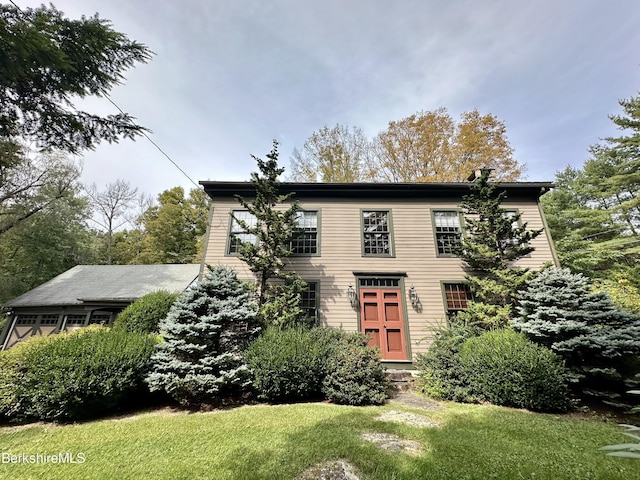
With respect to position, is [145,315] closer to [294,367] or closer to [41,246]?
[294,367]

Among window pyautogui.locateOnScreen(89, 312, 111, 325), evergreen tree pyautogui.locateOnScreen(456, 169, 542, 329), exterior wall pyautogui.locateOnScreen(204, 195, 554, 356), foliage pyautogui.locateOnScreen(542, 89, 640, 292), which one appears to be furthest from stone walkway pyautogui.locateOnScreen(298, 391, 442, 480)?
foliage pyautogui.locateOnScreen(542, 89, 640, 292)

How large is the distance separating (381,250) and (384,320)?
95.4 inches

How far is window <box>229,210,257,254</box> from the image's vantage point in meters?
9.82

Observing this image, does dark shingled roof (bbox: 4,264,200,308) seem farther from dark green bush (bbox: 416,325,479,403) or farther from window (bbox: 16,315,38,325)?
dark green bush (bbox: 416,325,479,403)

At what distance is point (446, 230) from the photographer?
9.93 meters

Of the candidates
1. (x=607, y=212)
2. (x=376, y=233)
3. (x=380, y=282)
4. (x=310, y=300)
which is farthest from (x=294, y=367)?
(x=607, y=212)

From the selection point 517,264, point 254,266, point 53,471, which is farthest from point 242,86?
point 517,264

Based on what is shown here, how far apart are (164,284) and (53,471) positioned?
9.76 metres

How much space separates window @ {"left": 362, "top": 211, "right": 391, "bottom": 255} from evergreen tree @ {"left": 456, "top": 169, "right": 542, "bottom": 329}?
93.3 inches

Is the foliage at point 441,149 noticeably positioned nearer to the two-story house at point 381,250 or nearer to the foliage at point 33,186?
the two-story house at point 381,250

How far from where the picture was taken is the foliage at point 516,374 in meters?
5.44

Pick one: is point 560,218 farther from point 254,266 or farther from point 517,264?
point 254,266

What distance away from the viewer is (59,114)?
7.10 meters

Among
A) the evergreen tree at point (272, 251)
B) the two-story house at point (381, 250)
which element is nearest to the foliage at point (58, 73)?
the two-story house at point (381, 250)
